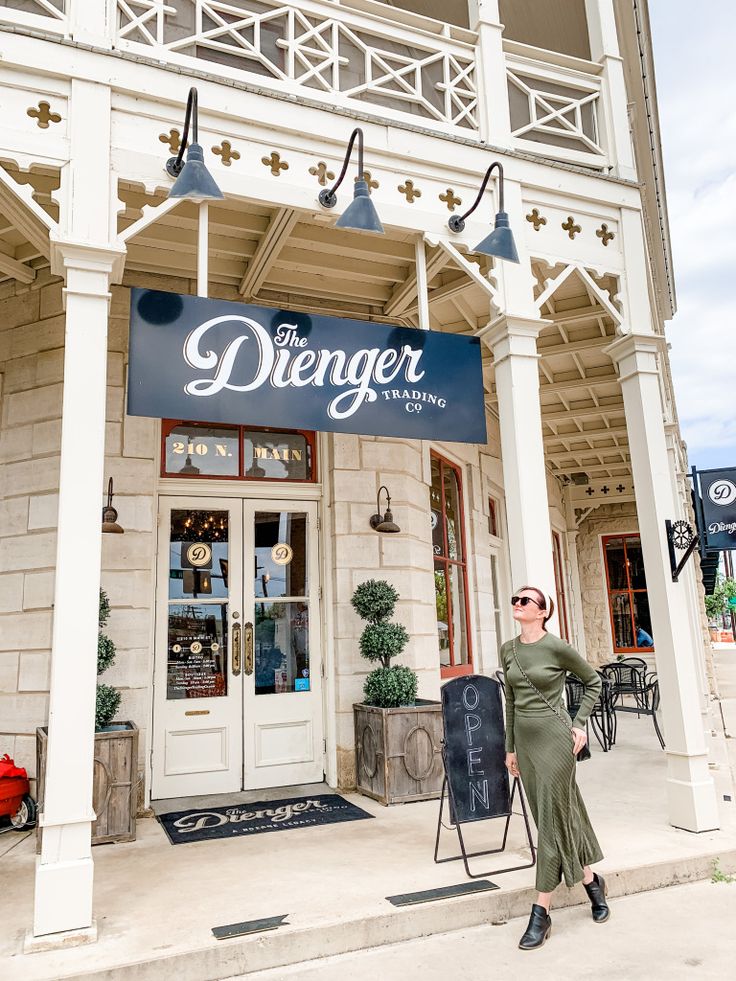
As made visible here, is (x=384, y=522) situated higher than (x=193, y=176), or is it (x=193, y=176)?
(x=193, y=176)

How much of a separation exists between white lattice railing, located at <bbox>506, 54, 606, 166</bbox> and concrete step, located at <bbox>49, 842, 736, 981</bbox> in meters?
5.25

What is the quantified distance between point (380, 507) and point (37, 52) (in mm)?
4405

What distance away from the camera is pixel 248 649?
6.33 meters

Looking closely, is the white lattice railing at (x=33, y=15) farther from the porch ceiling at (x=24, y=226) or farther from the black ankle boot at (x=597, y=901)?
the black ankle boot at (x=597, y=901)

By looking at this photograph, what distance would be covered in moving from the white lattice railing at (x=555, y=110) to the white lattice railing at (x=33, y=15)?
326 cm

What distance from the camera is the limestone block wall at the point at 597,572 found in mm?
16500

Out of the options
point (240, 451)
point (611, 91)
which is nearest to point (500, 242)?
point (611, 91)

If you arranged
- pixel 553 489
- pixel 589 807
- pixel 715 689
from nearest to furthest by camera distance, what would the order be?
pixel 589 807
pixel 715 689
pixel 553 489

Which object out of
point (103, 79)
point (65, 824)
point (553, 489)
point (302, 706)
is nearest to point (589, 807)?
point (302, 706)

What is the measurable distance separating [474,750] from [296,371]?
266 centimetres

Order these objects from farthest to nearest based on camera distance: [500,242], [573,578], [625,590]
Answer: [625,590], [573,578], [500,242]

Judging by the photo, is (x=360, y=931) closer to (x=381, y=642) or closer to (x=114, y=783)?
(x=114, y=783)

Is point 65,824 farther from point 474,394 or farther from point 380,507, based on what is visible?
point 380,507

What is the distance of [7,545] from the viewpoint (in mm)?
5961
